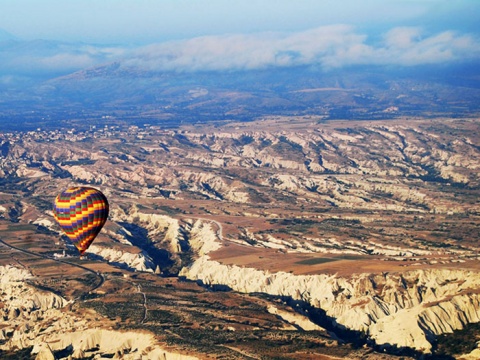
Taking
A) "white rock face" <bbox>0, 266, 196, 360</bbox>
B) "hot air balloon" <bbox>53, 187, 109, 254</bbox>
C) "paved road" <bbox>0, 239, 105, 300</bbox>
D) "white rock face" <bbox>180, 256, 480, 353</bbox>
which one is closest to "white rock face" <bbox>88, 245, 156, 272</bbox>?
"white rock face" <bbox>180, 256, 480, 353</bbox>

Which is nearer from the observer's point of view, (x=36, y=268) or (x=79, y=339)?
(x=79, y=339)

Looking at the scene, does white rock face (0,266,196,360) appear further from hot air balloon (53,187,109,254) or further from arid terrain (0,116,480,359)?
hot air balloon (53,187,109,254)

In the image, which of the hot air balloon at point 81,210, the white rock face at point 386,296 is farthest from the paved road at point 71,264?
the white rock face at point 386,296

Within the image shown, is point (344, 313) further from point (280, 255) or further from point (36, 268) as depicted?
point (36, 268)

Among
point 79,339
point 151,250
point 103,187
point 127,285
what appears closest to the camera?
Result: point 79,339

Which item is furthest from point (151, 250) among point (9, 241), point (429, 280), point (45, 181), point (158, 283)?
point (45, 181)
